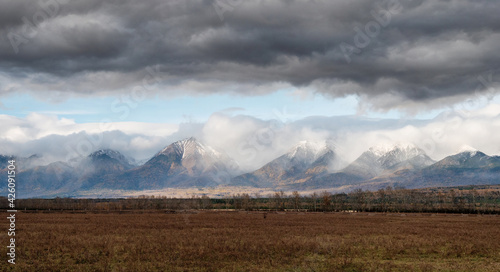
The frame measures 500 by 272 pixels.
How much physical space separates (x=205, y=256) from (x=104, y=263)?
9.04 metres

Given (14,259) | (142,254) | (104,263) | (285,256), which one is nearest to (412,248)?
(285,256)

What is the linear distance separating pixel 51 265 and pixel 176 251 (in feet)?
38.3

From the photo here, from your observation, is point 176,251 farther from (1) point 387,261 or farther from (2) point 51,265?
(1) point 387,261

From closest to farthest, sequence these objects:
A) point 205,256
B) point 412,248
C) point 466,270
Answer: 1. point 466,270
2. point 205,256
3. point 412,248

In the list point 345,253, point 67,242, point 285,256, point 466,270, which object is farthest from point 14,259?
point 466,270

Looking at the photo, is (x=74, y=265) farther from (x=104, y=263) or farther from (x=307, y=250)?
(x=307, y=250)

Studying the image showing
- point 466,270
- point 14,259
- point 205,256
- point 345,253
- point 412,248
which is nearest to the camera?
Answer: point 466,270

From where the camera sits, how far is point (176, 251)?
138 feet

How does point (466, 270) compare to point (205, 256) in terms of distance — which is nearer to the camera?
point (466, 270)

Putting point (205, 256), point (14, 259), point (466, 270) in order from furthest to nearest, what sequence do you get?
point (205, 256) → point (14, 259) → point (466, 270)

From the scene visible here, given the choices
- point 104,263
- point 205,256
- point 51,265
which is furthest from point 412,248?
point 51,265

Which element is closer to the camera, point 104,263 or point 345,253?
point 104,263

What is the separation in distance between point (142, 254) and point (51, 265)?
8.06 m

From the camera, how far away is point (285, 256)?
1607 inches
